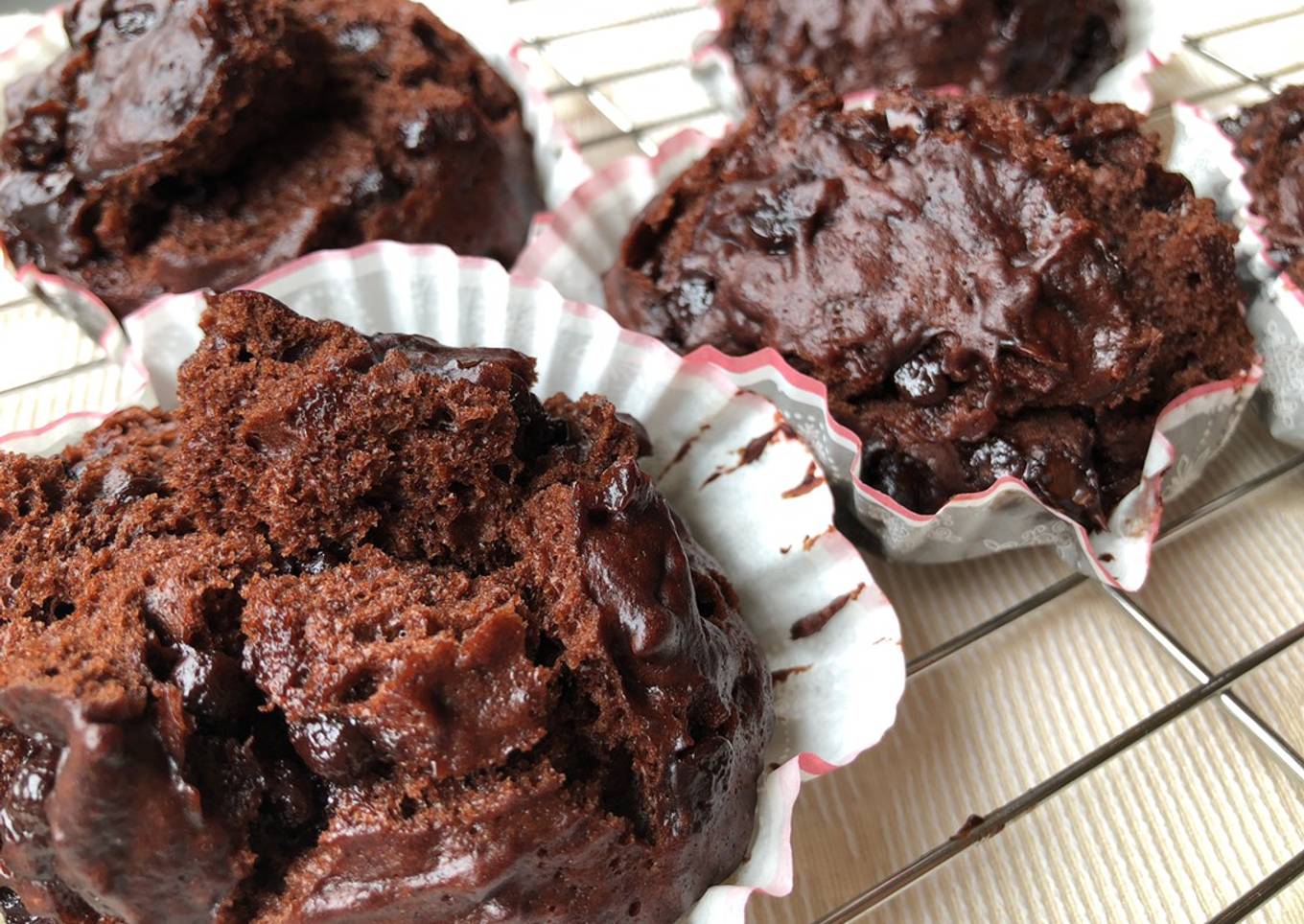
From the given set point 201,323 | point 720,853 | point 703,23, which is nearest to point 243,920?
point 720,853

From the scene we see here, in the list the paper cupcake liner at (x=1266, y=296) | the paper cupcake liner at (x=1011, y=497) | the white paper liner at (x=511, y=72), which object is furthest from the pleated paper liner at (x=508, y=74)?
the paper cupcake liner at (x=1266, y=296)

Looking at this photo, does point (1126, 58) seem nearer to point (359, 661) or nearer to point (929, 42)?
point (929, 42)

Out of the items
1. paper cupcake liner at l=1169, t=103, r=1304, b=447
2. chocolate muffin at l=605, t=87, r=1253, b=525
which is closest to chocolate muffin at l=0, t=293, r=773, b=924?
chocolate muffin at l=605, t=87, r=1253, b=525

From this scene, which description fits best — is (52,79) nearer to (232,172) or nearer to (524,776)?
(232,172)

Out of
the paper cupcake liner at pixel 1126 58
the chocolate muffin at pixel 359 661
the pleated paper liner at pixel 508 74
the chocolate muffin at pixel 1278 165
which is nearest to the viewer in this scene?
the chocolate muffin at pixel 359 661

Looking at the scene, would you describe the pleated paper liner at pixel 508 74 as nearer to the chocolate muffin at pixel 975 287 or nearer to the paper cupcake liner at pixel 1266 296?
the chocolate muffin at pixel 975 287
